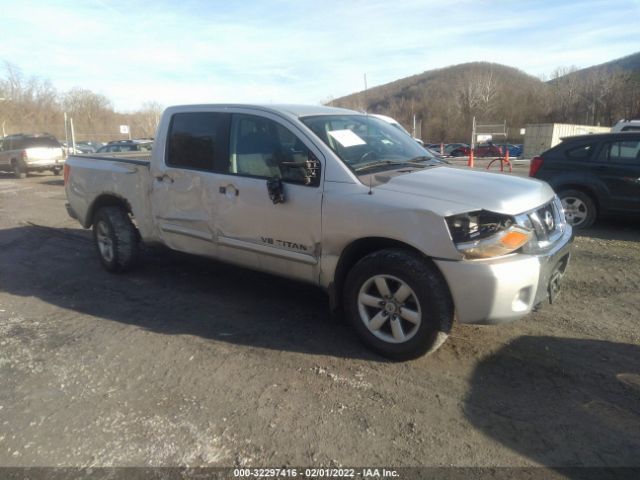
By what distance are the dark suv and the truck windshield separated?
4.32 m

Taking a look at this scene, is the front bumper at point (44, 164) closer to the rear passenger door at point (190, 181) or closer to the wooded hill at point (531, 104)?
the rear passenger door at point (190, 181)

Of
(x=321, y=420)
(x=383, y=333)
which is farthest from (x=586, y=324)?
(x=321, y=420)

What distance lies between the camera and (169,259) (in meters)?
6.23

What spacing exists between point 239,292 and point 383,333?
6.31 ft

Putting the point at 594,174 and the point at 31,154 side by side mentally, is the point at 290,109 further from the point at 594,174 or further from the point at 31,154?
the point at 31,154

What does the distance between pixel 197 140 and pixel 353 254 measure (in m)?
2.01

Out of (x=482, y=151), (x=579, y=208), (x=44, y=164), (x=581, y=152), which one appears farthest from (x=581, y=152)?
(x=482, y=151)

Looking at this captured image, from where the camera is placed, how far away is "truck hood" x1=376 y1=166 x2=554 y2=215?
3.10 m

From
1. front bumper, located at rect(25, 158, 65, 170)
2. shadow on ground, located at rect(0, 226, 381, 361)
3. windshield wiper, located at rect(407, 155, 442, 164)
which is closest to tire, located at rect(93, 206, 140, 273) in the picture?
shadow on ground, located at rect(0, 226, 381, 361)

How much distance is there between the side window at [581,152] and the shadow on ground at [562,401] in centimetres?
499

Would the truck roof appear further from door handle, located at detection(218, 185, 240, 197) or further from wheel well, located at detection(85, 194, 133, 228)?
wheel well, located at detection(85, 194, 133, 228)

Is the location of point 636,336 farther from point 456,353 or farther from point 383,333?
point 383,333

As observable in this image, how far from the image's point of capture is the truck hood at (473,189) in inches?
122

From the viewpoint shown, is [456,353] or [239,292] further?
[239,292]
